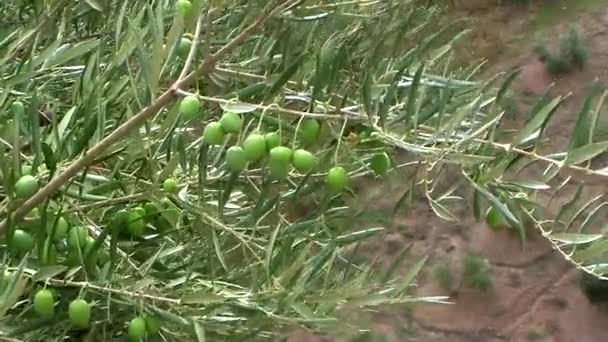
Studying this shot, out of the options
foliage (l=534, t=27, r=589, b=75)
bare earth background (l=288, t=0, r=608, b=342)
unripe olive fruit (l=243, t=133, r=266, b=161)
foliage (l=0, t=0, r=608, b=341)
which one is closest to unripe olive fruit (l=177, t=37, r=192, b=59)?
foliage (l=0, t=0, r=608, b=341)

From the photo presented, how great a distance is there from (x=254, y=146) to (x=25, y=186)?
0.15 m

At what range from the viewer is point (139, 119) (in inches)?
19.9

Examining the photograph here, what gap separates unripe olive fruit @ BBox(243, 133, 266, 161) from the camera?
0.48 metres

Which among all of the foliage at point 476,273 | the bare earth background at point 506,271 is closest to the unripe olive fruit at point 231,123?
the bare earth background at point 506,271

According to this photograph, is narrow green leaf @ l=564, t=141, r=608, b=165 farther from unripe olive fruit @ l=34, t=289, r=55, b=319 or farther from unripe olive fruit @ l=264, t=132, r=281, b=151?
unripe olive fruit @ l=34, t=289, r=55, b=319

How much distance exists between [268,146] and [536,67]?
7.53 feet

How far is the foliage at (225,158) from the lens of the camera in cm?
51

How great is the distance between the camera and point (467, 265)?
243cm

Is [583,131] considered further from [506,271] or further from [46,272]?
[506,271]

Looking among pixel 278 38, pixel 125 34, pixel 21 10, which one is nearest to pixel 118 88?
pixel 125 34

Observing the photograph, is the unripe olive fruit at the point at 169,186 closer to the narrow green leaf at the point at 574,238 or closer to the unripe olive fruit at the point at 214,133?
the unripe olive fruit at the point at 214,133

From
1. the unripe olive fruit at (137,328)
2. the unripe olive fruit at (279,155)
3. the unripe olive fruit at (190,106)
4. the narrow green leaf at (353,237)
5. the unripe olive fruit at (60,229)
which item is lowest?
the narrow green leaf at (353,237)

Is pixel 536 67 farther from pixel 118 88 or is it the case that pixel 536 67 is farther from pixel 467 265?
pixel 118 88

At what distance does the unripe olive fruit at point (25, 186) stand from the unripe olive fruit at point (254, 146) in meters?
0.14
